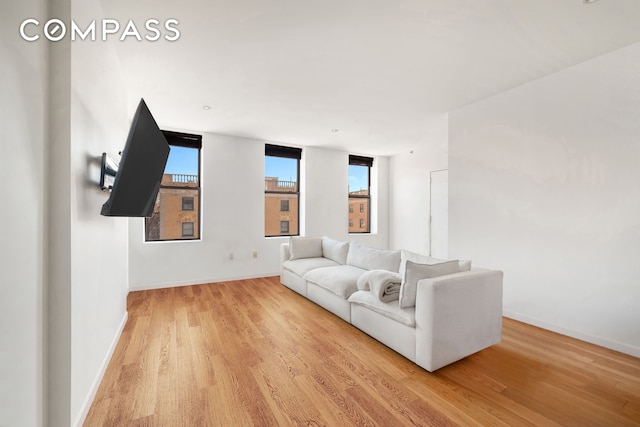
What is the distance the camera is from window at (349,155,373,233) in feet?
21.9

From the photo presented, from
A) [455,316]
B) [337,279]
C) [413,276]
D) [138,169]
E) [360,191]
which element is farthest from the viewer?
[360,191]

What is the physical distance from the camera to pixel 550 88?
2.94 metres

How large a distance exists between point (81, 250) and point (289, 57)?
7.17 ft

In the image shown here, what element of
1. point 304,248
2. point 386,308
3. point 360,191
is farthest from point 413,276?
point 360,191

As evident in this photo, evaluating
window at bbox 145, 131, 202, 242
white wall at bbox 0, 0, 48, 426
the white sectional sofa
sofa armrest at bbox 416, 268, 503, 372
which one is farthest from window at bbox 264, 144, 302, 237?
white wall at bbox 0, 0, 48, 426

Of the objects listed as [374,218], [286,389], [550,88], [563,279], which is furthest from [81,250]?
[374,218]

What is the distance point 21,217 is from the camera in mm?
1169

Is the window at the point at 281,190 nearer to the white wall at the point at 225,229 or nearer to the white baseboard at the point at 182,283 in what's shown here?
the white wall at the point at 225,229

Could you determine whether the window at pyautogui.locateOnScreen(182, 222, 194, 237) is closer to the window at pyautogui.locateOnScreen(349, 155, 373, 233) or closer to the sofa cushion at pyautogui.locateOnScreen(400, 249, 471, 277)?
the window at pyautogui.locateOnScreen(349, 155, 373, 233)

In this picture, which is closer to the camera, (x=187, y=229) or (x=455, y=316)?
(x=455, y=316)

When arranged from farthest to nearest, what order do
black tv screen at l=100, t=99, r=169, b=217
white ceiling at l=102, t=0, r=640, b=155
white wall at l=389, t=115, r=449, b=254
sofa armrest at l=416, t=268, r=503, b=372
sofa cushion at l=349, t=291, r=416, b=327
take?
1. white wall at l=389, t=115, r=449, b=254
2. sofa cushion at l=349, t=291, r=416, b=327
3. sofa armrest at l=416, t=268, r=503, b=372
4. white ceiling at l=102, t=0, r=640, b=155
5. black tv screen at l=100, t=99, r=169, b=217

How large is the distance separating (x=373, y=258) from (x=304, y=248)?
55.8 inches

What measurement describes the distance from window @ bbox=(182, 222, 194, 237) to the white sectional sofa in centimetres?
295

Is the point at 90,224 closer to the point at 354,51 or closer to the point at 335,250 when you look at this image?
the point at 354,51
